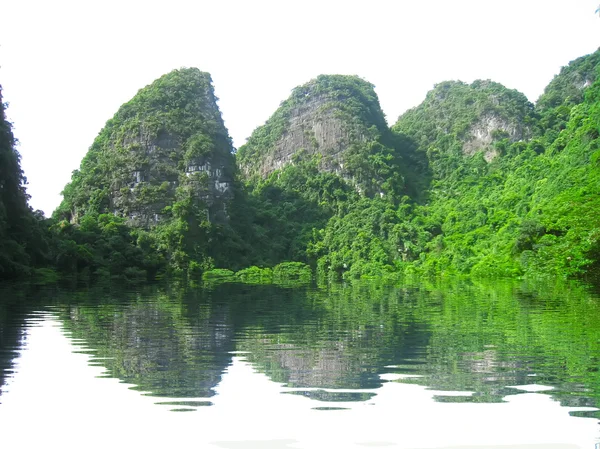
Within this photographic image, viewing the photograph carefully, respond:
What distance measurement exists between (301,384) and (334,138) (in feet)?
255

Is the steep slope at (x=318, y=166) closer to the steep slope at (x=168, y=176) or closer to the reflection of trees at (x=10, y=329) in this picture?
the steep slope at (x=168, y=176)

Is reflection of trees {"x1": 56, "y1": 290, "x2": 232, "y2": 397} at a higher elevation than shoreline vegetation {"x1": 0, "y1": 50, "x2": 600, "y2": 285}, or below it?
below

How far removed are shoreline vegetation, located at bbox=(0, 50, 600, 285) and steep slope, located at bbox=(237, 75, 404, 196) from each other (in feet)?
0.71

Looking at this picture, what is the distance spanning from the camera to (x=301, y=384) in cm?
572

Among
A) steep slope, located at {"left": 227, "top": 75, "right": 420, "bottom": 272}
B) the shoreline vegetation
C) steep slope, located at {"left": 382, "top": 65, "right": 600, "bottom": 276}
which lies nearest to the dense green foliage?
steep slope, located at {"left": 382, "top": 65, "right": 600, "bottom": 276}

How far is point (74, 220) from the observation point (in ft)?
210

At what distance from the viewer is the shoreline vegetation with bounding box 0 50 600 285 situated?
124 ft

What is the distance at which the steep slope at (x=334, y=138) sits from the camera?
3013 inches

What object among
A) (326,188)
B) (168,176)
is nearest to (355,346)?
(168,176)

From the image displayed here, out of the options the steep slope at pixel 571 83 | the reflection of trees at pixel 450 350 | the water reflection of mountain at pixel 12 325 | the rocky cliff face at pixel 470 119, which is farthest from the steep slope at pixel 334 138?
the reflection of trees at pixel 450 350

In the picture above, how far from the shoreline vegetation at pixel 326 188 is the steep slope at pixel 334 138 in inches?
8.5

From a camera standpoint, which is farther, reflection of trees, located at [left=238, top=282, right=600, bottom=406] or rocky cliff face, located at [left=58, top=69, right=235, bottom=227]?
rocky cliff face, located at [left=58, top=69, right=235, bottom=227]

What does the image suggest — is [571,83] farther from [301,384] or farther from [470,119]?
[301,384]

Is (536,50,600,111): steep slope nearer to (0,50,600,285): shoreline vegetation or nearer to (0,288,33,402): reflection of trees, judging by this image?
(0,50,600,285): shoreline vegetation
